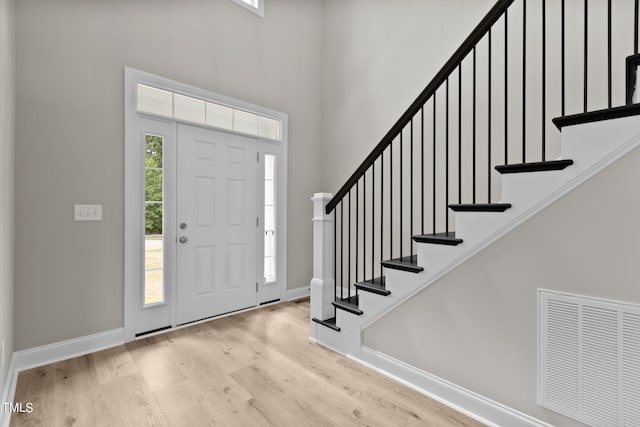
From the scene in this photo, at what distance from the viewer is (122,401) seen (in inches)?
75.2

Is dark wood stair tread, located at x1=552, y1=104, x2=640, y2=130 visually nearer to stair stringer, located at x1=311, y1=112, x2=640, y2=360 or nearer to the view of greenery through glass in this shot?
stair stringer, located at x1=311, y1=112, x2=640, y2=360

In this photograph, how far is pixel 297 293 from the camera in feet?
13.5

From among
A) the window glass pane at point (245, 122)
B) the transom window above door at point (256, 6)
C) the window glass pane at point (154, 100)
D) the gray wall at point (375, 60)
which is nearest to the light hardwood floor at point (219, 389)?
the window glass pane at point (154, 100)

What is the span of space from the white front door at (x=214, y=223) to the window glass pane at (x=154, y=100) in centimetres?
20

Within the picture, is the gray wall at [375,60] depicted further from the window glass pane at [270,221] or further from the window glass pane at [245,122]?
the window glass pane at [245,122]

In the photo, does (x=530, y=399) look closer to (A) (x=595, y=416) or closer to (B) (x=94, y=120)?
(A) (x=595, y=416)

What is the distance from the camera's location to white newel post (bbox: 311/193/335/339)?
8.91 feet

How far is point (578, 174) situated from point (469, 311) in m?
0.89

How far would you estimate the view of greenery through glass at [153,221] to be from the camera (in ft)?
9.40

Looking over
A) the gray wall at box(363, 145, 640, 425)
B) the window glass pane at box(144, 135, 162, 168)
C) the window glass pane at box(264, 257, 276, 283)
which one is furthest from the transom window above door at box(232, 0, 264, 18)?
the gray wall at box(363, 145, 640, 425)

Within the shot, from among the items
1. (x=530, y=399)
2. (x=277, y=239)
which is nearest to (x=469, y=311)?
(x=530, y=399)

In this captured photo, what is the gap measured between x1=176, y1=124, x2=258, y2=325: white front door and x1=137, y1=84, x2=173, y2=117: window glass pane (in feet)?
0.65

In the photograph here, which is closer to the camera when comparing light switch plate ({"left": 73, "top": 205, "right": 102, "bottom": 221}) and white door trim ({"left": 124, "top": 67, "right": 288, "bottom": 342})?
light switch plate ({"left": 73, "top": 205, "right": 102, "bottom": 221})

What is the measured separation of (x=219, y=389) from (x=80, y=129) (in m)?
2.29
